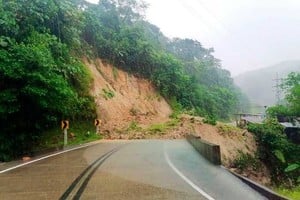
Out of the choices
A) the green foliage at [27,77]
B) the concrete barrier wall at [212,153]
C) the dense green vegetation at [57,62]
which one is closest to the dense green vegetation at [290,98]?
the dense green vegetation at [57,62]

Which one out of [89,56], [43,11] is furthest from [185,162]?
[89,56]

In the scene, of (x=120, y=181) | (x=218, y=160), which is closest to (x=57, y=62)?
(x=218, y=160)

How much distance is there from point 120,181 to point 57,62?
1677 cm

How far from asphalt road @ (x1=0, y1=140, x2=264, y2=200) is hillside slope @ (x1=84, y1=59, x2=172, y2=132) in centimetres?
2011

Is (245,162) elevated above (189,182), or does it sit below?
below

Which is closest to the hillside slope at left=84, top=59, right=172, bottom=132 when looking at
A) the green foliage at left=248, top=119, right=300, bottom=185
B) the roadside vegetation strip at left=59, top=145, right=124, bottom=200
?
the green foliage at left=248, top=119, right=300, bottom=185

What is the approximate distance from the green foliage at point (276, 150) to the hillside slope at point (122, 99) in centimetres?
984

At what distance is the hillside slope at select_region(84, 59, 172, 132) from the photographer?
37.5 metres

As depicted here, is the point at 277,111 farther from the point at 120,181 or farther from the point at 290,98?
the point at 120,181

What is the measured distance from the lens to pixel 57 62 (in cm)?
2642

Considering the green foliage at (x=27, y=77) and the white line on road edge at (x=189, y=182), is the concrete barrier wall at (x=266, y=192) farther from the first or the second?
the green foliage at (x=27, y=77)

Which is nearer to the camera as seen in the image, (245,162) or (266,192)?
(266,192)

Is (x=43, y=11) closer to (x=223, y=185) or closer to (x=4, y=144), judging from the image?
(x=4, y=144)

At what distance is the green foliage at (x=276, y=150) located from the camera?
3731cm
